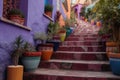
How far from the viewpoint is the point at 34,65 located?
11.6ft

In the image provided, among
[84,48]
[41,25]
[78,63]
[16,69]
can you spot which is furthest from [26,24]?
[84,48]

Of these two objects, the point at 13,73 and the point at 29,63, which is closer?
the point at 13,73

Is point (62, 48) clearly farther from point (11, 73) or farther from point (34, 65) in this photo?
point (11, 73)

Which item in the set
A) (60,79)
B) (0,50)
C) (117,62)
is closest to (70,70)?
(60,79)

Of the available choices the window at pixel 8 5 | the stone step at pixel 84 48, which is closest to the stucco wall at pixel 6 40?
the window at pixel 8 5

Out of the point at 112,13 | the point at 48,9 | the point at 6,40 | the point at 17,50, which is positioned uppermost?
the point at 48,9

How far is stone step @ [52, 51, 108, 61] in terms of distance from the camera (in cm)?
429

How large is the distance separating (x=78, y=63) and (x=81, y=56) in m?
0.59

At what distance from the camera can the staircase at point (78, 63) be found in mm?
3236

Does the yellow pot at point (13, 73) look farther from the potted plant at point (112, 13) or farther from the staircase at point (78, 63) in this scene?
the potted plant at point (112, 13)

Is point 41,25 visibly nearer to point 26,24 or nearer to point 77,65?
point 26,24

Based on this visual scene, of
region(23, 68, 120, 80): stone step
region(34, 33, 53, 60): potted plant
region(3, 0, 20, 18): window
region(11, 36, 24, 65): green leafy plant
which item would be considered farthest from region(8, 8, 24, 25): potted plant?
region(23, 68, 120, 80): stone step

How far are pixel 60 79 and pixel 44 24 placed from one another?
2378 mm

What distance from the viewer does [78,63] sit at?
3.81m
